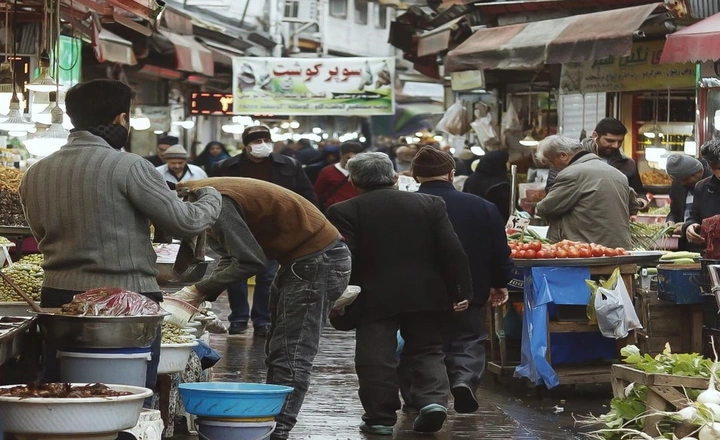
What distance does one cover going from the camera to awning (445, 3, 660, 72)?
16016 mm

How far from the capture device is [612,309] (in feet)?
35.4

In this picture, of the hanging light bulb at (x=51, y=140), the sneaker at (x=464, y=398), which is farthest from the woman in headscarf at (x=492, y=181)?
the hanging light bulb at (x=51, y=140)

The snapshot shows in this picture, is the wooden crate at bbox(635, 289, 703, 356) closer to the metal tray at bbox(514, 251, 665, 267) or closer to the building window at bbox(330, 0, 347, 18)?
the metal tray at bbox(514, 251, 665, 267)

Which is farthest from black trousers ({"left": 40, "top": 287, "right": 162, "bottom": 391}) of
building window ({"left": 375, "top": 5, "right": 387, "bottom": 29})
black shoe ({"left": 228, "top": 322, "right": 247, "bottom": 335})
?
building window ({"left": 375, "top": 5, "right": 387, "bottom": 29})

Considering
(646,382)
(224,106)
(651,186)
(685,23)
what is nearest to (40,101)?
(646,382)

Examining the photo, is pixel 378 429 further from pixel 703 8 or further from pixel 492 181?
pixel 703 8

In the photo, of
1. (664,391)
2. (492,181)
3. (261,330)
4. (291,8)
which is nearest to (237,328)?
(261,330)

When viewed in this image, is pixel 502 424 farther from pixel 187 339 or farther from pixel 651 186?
pixel 651 186

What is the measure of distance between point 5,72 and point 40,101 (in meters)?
1.14

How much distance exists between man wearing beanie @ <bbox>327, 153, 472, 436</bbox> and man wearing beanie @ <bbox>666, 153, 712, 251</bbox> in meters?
4.72

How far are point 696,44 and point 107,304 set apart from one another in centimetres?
861

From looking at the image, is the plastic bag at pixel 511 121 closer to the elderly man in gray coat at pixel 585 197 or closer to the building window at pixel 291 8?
the elderly man in gray coat at pixel 585 197

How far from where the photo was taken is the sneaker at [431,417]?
29.7 ft

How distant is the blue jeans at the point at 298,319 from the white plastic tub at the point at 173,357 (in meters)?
0.50
